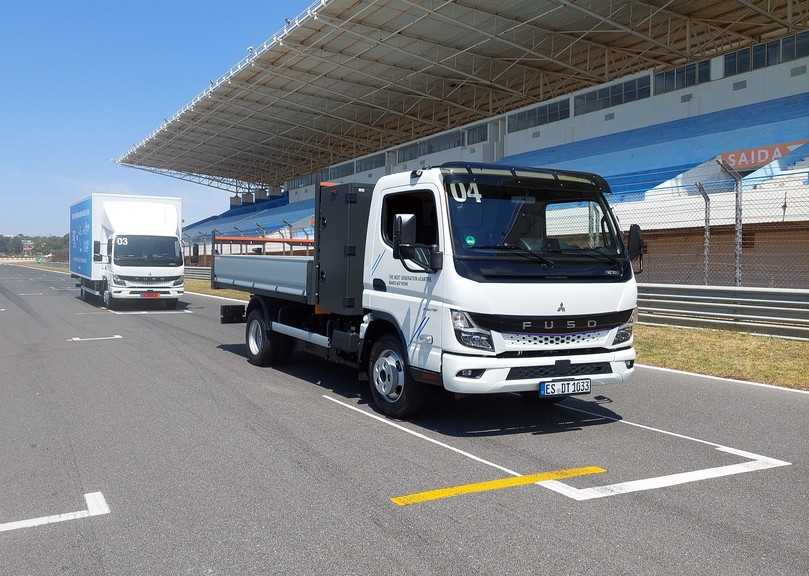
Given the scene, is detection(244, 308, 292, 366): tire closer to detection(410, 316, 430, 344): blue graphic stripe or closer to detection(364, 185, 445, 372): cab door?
detection(364, 185, 445, 372): cab door

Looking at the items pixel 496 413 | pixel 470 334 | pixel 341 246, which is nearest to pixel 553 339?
pixel 470 334

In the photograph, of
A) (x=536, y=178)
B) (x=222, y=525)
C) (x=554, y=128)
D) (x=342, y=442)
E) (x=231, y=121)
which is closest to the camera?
(x=222, y=525)

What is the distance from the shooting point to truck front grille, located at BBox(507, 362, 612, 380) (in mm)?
5777

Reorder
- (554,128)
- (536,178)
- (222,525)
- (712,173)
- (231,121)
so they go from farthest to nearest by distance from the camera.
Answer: (231,121) < (554,128) < (712,173) < (536,178) < (222,525)

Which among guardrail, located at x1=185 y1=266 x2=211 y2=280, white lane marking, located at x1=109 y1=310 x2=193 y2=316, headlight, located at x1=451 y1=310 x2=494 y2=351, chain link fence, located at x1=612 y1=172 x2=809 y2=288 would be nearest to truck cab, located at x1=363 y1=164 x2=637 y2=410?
headlight, located at x1=451 y1=310 x2=494 y2=351

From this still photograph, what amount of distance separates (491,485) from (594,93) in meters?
29.8

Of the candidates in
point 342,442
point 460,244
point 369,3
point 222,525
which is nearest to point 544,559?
point 222,525

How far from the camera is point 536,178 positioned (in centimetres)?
646

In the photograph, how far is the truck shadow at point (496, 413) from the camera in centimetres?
632

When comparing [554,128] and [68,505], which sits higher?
[554,128]

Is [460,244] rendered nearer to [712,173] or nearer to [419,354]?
[419,354]

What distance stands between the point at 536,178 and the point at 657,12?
938 inches

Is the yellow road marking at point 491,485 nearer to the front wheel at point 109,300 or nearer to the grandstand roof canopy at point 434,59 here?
the front wheel at point 109,300

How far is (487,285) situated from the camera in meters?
5.69
